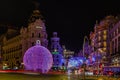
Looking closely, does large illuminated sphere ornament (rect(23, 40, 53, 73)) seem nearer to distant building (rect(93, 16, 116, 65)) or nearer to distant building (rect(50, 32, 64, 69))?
distant building (rect(93, 16, 116, 65))

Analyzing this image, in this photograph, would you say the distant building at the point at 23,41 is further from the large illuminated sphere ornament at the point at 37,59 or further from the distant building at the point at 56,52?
the large illuminated sphere ornament at the point at 37,59

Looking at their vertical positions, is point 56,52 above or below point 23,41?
below

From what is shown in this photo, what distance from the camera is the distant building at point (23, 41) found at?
131 metres

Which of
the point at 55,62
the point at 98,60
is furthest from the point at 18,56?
the point at 98,60

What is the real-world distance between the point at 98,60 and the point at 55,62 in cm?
3519

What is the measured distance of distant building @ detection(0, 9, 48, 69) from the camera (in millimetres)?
131375

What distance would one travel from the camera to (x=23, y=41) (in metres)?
134

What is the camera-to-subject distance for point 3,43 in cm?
16175

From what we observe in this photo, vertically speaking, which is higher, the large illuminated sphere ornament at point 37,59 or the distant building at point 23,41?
the distant building at point 23,41

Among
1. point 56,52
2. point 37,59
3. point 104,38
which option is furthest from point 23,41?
point 37,59

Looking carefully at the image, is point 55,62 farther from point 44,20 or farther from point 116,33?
point 116,33

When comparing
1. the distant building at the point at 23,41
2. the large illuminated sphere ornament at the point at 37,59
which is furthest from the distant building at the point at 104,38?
the large illuminated sphere ornament at the point at 37,59

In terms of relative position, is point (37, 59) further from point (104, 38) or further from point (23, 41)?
point (23, 41)

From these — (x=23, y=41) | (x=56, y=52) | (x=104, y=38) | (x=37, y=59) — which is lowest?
(x=37, y=59)
